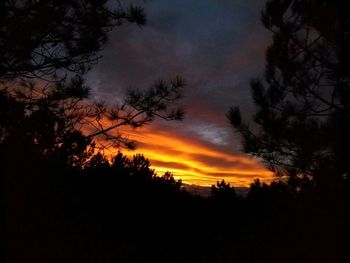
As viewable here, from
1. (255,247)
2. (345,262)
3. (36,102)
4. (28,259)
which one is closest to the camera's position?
(28,259)

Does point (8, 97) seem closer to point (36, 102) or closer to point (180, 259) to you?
point (36, 102)

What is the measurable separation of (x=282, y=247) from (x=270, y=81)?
13.4 ft

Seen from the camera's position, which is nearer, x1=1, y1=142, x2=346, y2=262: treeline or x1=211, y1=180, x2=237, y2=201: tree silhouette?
x1=1, y1=142, x2=346, y2=262: treeline

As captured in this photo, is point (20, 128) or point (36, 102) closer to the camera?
point (20, 128)

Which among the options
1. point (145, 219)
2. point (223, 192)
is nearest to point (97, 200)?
point (145, 219)

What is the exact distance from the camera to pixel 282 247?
7.07m

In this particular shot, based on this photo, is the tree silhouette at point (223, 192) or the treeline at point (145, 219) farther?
the tree silhouette at point (223, 192)

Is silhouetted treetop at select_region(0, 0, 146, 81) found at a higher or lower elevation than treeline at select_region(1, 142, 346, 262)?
higher

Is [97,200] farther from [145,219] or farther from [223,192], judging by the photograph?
[223,192]

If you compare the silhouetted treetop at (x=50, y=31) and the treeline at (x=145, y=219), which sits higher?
the silhouetted treetop at (x=50, y=31)

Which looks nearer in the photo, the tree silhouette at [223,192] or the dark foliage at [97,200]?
the dark foliage at [97,200]

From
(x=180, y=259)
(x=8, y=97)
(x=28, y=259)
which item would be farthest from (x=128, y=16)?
(x=28, y=259)

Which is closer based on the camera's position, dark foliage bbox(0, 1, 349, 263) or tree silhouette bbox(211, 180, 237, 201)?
dark foliage bbox(0, 1, 349, 263)

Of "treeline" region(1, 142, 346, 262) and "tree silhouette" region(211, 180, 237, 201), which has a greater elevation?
"tree silhouette" region(211, 180, 237, 201)
